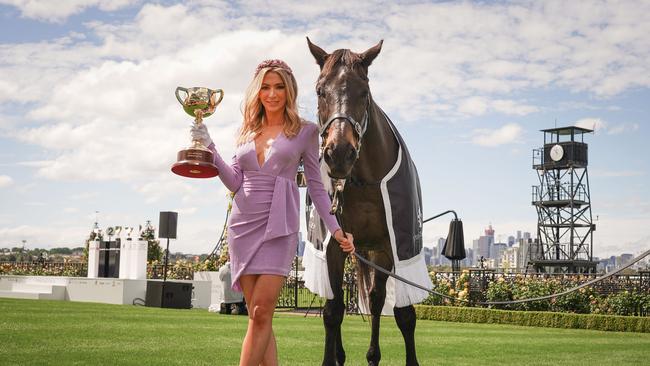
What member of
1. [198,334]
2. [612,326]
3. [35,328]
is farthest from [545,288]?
[35,328]

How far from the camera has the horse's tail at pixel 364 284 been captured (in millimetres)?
5770

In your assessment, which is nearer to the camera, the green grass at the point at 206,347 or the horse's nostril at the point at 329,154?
the horse's nostril at the point at 329,154

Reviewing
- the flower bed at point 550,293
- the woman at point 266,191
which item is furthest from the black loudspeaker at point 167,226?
the woman at point 266,191

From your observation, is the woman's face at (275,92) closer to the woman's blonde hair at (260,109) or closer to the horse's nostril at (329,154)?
the woman's blonde hair at (260,109)

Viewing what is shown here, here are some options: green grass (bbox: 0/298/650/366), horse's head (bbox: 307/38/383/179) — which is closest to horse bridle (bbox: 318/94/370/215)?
horse's head (bbox: 307/38/383/179)

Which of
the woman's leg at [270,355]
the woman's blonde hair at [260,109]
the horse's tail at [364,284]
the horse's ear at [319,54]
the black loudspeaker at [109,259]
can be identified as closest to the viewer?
the woman's leg at [270,355]

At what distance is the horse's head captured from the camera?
4.39 m

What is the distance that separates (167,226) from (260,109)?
→ 19696 mm

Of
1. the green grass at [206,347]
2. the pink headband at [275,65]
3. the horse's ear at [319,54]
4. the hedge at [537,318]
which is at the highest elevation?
the horse's ear at [319,54]

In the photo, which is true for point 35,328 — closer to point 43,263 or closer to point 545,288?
point 545,288

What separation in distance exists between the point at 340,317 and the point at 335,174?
5.02 feet

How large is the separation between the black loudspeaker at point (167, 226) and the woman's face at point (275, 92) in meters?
19.6

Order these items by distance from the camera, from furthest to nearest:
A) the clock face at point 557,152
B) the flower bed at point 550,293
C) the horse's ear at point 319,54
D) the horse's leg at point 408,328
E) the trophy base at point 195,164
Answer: the clock face at point 557,152 → the flower bed at point 550,293 → the horse's leg at point 408,328 → the horse's ear at point 319,54 → the trophy base at point 195,164

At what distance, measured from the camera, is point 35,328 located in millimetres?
10953
